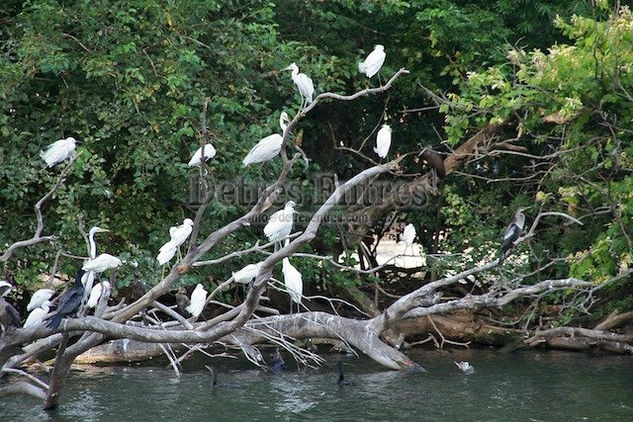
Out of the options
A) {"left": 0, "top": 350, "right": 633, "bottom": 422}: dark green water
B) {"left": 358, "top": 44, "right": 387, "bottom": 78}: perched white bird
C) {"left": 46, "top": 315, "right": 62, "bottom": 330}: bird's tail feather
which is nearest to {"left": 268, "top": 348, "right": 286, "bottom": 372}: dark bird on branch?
{"left": 0, "top": 350, "right": 633, "bottom": 422}: dark green water

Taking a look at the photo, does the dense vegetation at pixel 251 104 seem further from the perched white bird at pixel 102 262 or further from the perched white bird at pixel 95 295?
the perched white bird at pixel 102 262

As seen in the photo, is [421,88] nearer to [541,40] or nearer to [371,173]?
[541,40]

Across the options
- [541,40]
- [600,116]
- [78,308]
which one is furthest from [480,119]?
[78,308]

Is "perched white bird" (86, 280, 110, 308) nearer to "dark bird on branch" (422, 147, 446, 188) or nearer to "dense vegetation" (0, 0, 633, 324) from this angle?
"dense vegetation" (0, 0, 633, 324)

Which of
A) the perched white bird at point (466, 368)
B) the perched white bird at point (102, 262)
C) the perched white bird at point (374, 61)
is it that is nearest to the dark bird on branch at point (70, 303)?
the perched white bird at point (102, 262)

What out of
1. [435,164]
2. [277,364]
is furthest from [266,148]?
[435,164]

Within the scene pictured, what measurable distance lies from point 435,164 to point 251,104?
110 inches

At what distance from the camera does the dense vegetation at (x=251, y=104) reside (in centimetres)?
1155

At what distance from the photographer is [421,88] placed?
49.6 feet

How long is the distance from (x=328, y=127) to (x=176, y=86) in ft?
14.2

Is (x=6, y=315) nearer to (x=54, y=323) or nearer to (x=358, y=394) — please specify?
(x=54, y=323)

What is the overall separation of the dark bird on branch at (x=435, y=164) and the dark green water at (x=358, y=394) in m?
2.70

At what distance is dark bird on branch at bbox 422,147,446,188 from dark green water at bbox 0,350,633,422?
2.70 metres

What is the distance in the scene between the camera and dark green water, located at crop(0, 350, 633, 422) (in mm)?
9742
